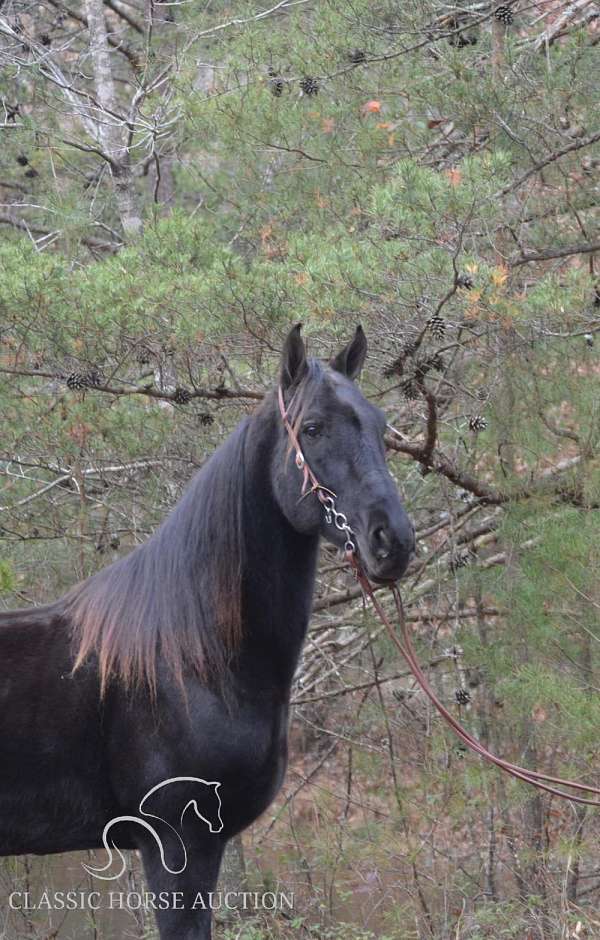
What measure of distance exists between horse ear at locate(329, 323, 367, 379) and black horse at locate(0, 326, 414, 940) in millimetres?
18

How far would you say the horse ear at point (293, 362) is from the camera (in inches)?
118

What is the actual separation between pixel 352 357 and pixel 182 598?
2.94ft

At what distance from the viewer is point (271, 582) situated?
305cm

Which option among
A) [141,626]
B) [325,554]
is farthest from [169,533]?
[325,554]

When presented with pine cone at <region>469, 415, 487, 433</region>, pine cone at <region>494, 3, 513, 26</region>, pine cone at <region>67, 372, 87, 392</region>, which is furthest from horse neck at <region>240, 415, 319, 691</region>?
pine cone at <region>494, 3, 513, 26</region>

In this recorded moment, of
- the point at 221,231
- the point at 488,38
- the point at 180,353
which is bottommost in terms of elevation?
the point at 180,353

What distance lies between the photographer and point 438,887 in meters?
5.32

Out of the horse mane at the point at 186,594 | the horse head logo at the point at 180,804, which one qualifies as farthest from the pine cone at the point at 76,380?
the horse head logo at the point at 180,804

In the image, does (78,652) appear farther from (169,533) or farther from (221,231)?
(221,231)

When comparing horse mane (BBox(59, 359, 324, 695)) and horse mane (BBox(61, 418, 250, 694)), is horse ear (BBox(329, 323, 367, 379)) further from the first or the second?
horse mane (BBox(61, 418, 250, 694))

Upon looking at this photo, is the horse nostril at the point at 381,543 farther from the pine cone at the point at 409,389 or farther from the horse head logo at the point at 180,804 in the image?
the pine cone at the point at 409,389

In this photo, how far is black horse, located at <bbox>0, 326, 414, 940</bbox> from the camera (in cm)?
289

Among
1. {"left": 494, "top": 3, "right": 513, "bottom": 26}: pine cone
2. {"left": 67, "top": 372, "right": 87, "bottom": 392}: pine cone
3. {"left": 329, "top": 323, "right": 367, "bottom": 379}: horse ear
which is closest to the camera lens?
{"left": 329, "top": 323, "right": 367, "bottom": 379}: horse ear

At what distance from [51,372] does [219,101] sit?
77.0 inches
